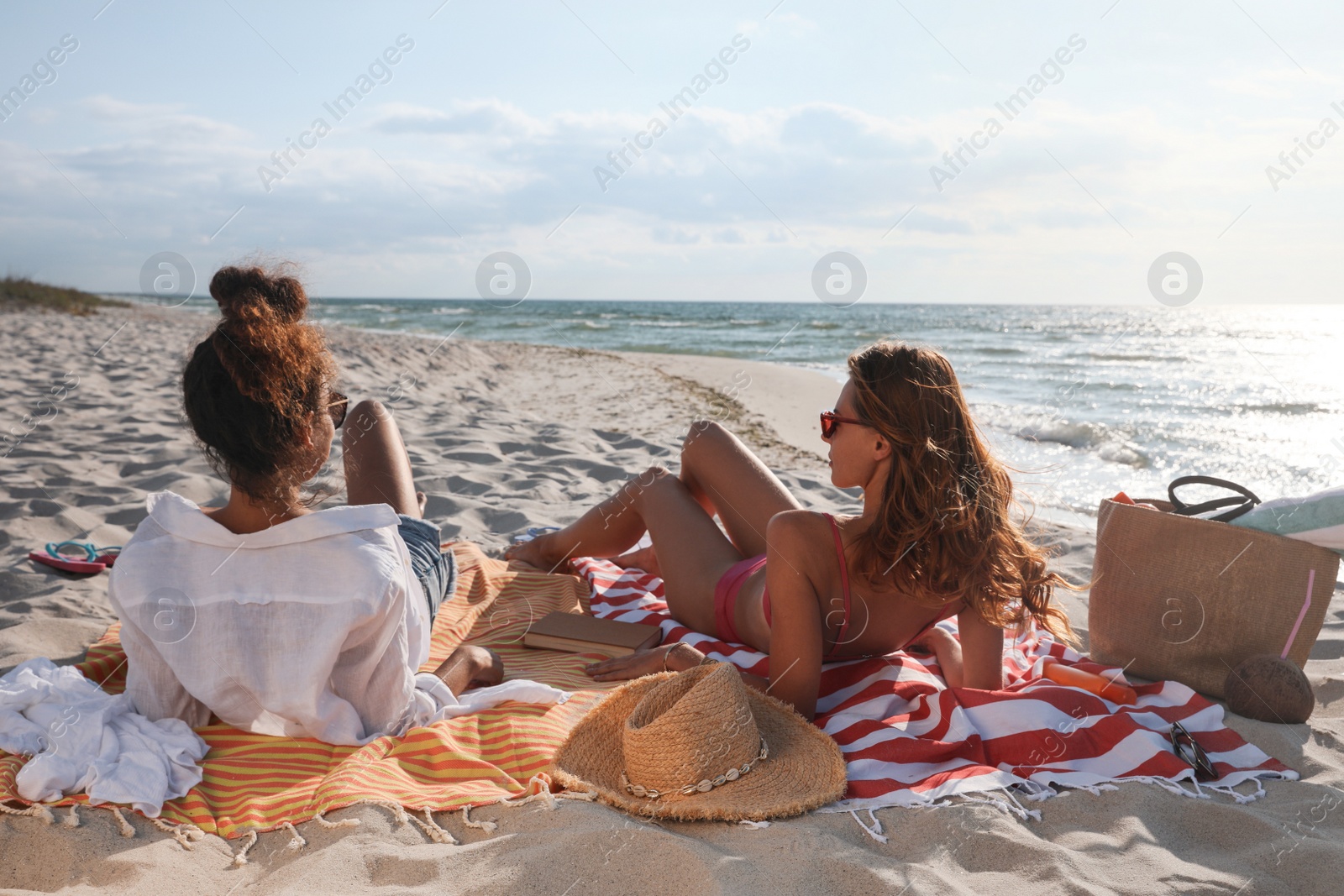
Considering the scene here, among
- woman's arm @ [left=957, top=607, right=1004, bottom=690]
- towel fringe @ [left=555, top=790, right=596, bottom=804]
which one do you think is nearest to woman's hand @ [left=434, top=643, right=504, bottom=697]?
towel fringe @ [left=555, top=790, right=596, bottom=804]

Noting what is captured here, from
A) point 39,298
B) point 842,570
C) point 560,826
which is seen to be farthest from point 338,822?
point 39,298

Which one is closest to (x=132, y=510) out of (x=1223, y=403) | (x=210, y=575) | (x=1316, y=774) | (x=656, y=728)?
(x=210, y=575)

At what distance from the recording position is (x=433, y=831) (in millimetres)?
1710

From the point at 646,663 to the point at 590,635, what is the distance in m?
0.36

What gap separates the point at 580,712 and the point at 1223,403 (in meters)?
8.83

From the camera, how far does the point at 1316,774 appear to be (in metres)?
2.05

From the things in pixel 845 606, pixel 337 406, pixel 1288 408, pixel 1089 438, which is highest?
pixel 1288 408

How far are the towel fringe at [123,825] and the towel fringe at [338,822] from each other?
1.11 ft

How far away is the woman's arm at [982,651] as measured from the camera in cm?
234

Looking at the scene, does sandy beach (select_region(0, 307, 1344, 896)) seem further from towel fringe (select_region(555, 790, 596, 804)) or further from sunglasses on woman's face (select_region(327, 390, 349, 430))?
sunglasses on woman's face (select_region(327, 390, 349, 430))

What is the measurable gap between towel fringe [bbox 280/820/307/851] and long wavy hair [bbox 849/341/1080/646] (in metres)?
1.40

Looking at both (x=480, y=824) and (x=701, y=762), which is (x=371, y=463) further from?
(x=701, y=762)

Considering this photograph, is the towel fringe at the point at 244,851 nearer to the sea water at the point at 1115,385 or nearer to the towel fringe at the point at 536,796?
the towel fringe at the point at 536,796

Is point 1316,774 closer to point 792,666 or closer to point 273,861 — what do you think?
point 792,666
